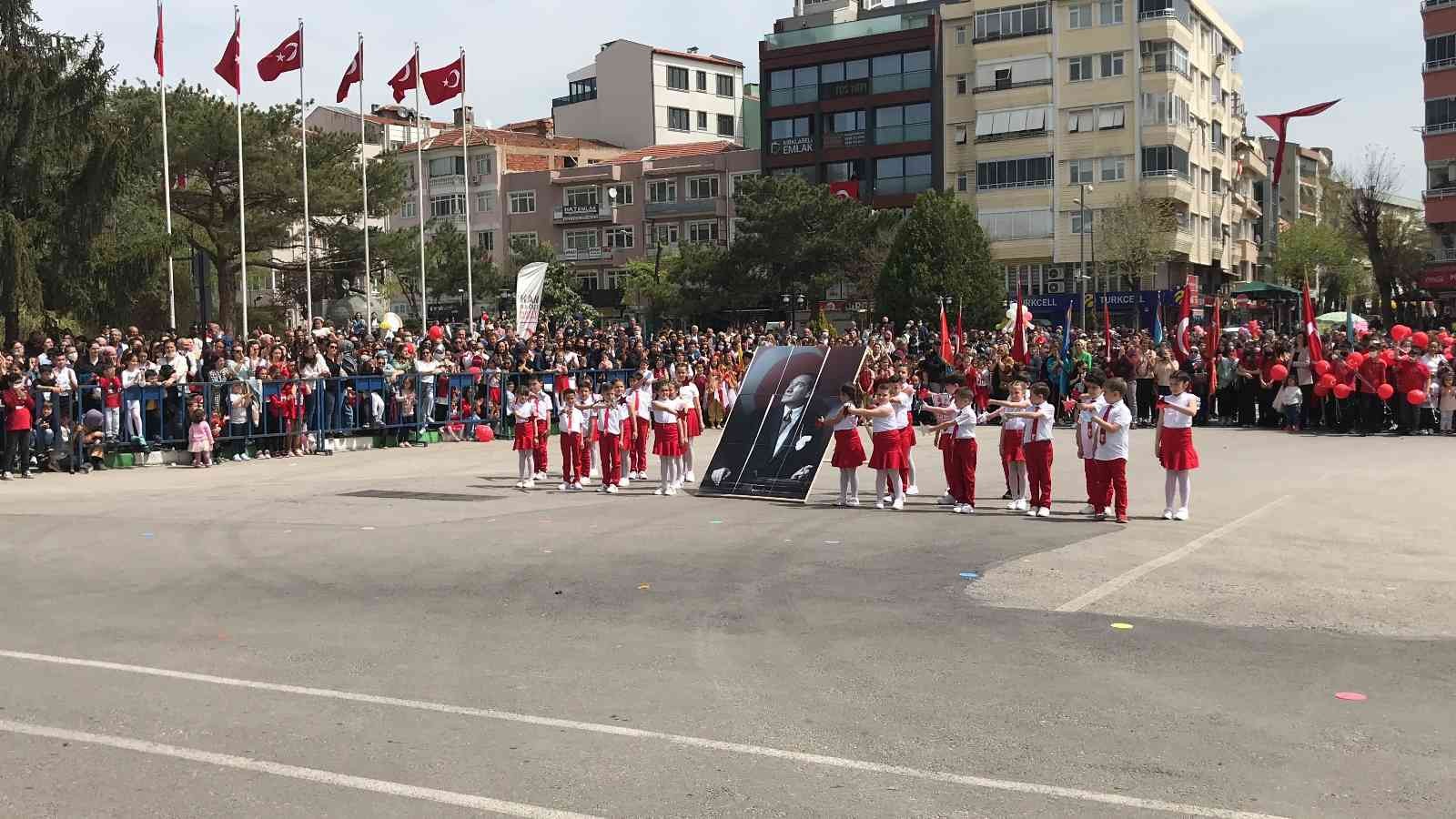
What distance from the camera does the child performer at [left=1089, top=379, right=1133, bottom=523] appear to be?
51.5 ft

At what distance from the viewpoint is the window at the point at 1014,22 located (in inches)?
2734

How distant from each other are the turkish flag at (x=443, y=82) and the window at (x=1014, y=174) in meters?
35.0

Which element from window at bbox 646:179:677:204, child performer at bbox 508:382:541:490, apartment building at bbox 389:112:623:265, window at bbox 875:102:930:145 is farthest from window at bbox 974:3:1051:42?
child performer at bbox 508:382:541:490

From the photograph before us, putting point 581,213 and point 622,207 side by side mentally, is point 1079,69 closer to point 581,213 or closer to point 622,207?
point 622,207

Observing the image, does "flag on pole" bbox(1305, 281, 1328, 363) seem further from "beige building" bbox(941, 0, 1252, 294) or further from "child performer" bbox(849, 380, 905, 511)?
"beige building" bbox(941, 0, 1252, 294)

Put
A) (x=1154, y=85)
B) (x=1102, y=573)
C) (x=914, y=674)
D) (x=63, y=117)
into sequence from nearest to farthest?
(x=914, y=674), (x=1102, y=573), (x=63, y=117), (x=1154, y=85)

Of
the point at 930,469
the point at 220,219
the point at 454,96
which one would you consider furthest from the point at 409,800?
the point at 220,219

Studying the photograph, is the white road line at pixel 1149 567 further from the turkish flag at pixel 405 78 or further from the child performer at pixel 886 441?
the turkish flag at pixel 405 78

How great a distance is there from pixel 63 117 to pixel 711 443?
18.4 meters

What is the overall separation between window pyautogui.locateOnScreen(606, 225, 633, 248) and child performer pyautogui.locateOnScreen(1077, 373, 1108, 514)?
73.7 m

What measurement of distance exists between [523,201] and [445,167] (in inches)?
290

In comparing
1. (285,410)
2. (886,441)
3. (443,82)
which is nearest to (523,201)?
(443,82)

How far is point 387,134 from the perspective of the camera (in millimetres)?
101688

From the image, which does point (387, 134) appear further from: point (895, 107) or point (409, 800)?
point (409, 800)
